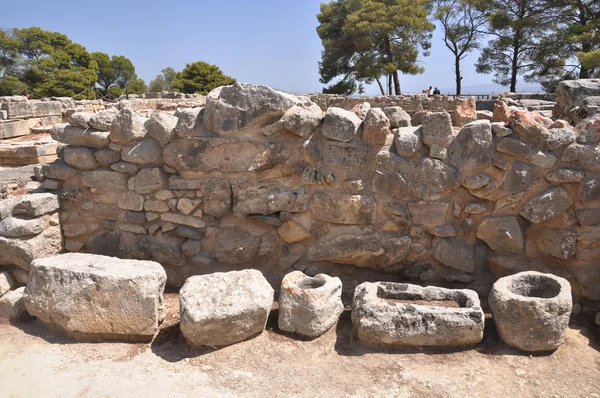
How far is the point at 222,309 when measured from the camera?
9.27ft

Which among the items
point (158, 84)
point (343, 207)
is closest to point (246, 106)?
point (343, 207)

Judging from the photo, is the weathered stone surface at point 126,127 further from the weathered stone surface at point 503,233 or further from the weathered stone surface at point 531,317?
the weathered stone surface at point 531,317

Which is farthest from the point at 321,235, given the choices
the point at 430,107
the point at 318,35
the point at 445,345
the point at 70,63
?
the point at 70,63

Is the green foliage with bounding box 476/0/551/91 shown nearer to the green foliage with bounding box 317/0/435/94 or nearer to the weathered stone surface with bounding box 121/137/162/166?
the green foliage with bounding box 317/0/435/94

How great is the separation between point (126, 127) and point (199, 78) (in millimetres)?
26181

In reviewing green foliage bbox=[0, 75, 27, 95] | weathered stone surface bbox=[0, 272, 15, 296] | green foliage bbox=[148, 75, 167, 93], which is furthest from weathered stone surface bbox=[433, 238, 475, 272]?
green foliage bbox=[148, 75, 167, 93]

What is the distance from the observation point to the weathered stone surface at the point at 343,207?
3.45m

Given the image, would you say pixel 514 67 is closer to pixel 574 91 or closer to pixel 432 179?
pixel 574 91

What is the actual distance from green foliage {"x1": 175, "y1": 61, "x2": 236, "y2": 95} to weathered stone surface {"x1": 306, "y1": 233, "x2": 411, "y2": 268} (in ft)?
86.4

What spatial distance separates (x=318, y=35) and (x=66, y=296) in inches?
976

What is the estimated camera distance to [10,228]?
354cm

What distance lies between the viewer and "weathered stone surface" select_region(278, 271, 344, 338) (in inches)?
116

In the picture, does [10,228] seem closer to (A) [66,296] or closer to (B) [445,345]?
(A) [66,296]

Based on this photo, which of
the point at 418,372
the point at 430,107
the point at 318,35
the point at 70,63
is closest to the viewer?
the point at 418,372
